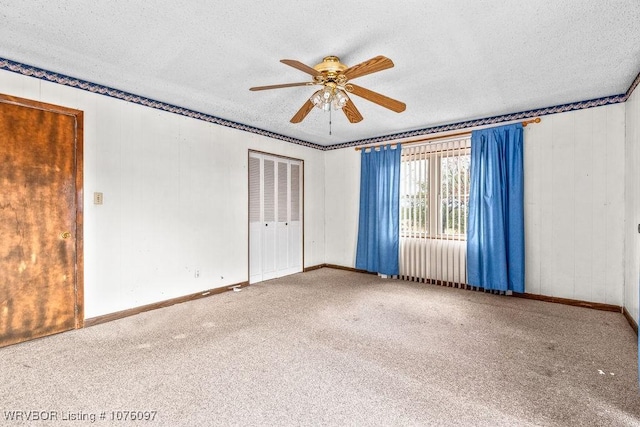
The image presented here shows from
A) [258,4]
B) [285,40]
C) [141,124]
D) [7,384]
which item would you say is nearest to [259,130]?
[141,124]

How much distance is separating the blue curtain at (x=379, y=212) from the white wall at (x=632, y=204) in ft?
8.95

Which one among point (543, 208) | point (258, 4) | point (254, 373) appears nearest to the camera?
point (258, 4)

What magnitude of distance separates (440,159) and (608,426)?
12.3ft

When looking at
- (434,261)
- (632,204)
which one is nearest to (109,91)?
(434,261)

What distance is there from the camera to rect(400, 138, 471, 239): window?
15.4 ft

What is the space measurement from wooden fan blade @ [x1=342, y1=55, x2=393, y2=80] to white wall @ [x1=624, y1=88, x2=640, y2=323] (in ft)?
9.14

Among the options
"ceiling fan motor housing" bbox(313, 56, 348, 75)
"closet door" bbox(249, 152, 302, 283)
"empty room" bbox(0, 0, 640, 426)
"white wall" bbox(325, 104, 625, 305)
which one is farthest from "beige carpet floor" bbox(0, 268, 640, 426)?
"ceiling fan motor housing" bbox(313, 56, 348, 75)

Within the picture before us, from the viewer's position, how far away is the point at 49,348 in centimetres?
271

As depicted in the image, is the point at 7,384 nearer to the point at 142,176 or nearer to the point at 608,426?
the point at 142,176

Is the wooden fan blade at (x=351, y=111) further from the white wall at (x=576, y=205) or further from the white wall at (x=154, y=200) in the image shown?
the white wall at (x=576, y=205)

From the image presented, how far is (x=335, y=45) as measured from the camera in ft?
8.11

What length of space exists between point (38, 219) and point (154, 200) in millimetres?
1084

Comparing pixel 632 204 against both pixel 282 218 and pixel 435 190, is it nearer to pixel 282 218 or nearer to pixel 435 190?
pixel 435 190

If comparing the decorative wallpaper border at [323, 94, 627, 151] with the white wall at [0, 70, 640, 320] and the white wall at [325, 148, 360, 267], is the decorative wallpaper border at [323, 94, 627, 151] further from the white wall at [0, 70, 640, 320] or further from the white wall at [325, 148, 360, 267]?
the white wall at [325, 148, 360, 267]
